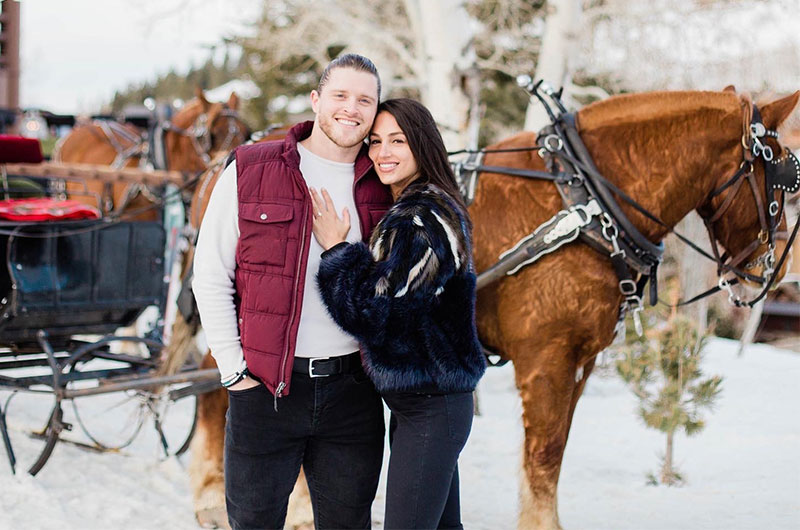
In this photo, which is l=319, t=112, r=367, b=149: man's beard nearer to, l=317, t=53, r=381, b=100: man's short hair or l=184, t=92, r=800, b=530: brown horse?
l=317, t=53, r=381, b=100: man's short hair

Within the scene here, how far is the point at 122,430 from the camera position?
5.55 m

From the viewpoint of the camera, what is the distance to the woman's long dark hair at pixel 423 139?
2254 millimetres

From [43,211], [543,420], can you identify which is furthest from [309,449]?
[43,211]

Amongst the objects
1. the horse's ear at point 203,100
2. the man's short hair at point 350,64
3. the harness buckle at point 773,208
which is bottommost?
the harness buckle at point 773,208

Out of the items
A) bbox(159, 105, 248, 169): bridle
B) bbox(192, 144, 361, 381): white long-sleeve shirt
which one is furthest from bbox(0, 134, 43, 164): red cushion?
bbox(192, 144, 361, 381): white long-sleeve shirt

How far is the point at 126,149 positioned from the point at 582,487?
6.20m

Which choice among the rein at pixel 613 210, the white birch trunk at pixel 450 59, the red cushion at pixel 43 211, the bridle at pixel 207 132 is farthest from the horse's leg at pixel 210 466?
the bridle at pixel 207 132

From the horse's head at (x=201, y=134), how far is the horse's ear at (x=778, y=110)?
504cm

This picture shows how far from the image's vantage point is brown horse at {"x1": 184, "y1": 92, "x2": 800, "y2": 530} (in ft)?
10.4

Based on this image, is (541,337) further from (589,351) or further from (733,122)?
(733,122)

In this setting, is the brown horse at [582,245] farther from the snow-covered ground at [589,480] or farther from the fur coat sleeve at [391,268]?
the fur coat sleeve at [391,268]

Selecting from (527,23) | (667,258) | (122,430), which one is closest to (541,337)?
(122,430)

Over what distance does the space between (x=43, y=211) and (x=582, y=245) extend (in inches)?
117

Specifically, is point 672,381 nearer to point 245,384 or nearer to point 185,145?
Result: point 245,384
